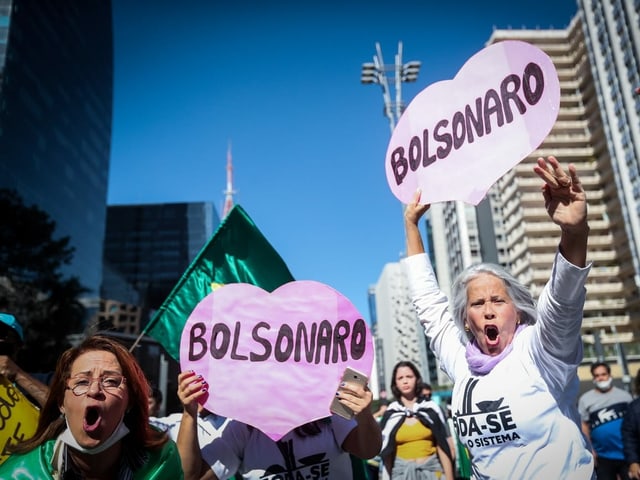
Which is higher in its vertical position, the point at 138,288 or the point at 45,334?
the point at 138,288

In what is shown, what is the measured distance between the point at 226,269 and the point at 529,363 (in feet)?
9.64

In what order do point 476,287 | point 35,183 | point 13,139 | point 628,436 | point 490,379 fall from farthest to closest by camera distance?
point 35,183 < point 13,139 < point 628,436 < point 476,287 < point 490,379

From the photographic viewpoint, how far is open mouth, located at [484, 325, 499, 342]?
206 cm

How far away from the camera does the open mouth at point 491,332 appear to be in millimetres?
2061

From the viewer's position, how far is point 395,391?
16.9 feet

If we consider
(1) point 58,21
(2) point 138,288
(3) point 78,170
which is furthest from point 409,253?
(2) point 138,288

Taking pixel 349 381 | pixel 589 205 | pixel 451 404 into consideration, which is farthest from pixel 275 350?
pixel 589 205

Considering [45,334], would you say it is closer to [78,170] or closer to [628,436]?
[628,436]

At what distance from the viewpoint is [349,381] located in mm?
2152

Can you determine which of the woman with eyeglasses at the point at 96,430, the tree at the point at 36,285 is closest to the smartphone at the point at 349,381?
the woman with eyeglasses at the point at 96,430

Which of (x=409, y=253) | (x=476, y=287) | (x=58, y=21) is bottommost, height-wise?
(x=476, y=287)

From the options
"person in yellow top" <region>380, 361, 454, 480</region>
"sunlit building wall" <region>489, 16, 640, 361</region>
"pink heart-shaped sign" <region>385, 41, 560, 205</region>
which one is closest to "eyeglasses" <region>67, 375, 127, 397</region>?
"pink heart-shaped sign" <region>385, 41, 560, 205</region>

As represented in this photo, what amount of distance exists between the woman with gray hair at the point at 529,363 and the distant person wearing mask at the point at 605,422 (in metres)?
4.02

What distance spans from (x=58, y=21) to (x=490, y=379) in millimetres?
67411
